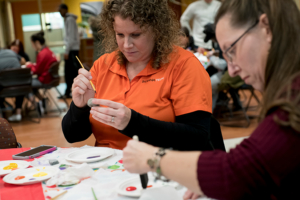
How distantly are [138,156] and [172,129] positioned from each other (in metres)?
0.61

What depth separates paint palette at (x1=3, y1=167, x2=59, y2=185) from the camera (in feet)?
3.43

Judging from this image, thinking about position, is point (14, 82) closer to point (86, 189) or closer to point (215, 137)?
point (215, 137)

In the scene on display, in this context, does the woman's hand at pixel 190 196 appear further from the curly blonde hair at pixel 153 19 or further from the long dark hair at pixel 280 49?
the curly blonde hair at pixel 153 19

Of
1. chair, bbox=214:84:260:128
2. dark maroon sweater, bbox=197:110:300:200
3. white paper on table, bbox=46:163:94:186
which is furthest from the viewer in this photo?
chair, bbox=214:84:260:128

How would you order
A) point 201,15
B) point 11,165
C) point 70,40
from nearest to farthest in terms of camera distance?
point 11,165, point 201,15, point 70,40

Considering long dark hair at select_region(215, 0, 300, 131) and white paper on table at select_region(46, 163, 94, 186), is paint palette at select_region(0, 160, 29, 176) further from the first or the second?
long dark hair at select_region(215, 0, 300, 131)

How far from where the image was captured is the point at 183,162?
72 centimetres

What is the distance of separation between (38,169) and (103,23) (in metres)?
0.93

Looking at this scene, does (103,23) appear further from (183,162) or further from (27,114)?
(27,114)

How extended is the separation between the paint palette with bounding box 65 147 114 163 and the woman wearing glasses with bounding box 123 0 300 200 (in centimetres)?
46

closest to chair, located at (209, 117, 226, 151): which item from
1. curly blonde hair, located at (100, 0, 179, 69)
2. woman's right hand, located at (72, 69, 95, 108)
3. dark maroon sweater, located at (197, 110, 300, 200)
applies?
curly blonde hair, located at (100, 0, 179, 69)

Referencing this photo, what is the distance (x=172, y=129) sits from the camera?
1.37m

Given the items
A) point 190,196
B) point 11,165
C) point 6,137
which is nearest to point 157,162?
point 190,196

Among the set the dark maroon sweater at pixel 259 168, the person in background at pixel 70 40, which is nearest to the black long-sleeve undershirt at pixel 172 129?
the dark maroon sweater at pixel 259 168
